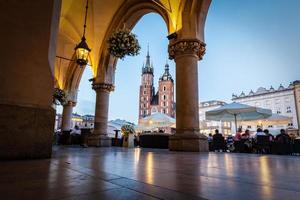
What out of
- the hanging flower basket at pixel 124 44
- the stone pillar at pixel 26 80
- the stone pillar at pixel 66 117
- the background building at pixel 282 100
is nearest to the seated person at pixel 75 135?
the stone pillar at pixel 66 117

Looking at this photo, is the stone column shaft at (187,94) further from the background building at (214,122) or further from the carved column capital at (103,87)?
the background building at (214,122)

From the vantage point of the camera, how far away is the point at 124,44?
19.2 ft

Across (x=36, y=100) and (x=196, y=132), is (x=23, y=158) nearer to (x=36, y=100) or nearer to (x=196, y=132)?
(x=36, y=100)

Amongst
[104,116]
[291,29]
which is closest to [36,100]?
[104,116]

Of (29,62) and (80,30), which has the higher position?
(80,30)

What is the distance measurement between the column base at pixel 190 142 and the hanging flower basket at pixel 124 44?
3.06 metres

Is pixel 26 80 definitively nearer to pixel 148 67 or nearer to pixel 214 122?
pixel 214 122

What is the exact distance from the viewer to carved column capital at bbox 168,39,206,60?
676 centimetres

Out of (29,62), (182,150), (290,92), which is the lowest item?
Result: (182,150)

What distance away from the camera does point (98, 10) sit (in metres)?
11.2

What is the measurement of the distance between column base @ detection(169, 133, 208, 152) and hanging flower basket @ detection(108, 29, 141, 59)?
120 inches

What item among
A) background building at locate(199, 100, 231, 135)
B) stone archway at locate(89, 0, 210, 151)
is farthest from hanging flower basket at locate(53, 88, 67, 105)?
background building at locate(199, 100, 231, 135)

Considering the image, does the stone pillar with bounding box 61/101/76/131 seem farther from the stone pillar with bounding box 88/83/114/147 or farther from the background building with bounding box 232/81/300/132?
the background building with bounding box 232/81/300/132

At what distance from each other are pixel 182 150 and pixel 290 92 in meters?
48.9
